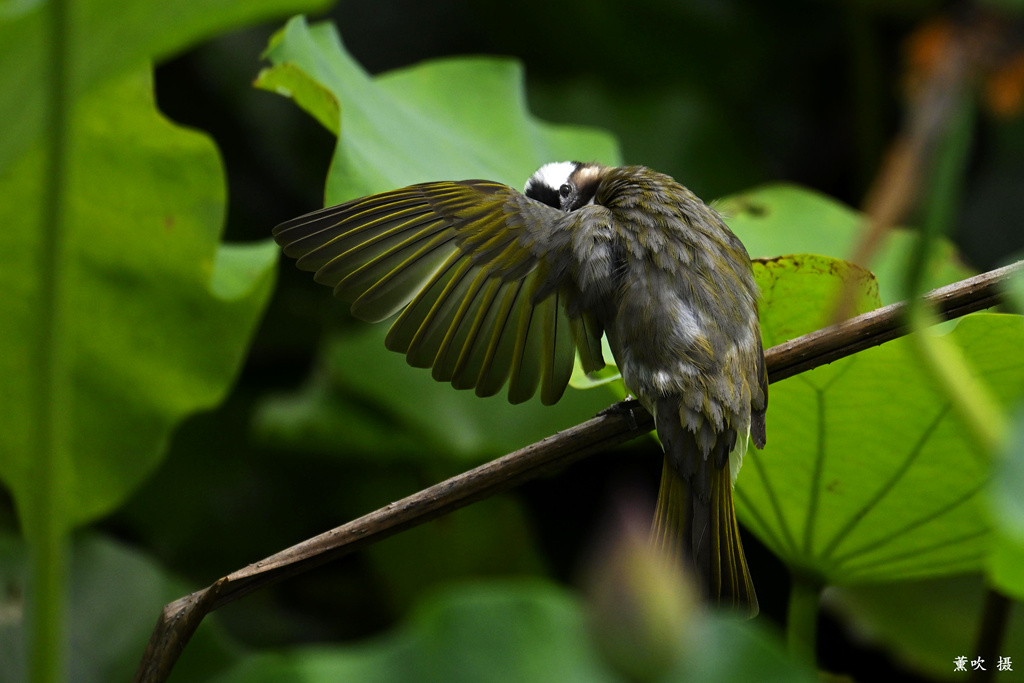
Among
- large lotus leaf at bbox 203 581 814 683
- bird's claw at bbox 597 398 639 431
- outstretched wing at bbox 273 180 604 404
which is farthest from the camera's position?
outstretched wing at bbox 273 180 604 404

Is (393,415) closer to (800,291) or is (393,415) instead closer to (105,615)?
(105,615)

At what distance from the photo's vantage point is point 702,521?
0.96 meters

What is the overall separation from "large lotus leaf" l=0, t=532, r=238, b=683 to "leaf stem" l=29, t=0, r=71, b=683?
60 centimetres

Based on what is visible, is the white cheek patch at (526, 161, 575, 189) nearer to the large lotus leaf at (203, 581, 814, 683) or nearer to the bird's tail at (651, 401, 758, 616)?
the bird's tail at (651, 401, 758, 616)

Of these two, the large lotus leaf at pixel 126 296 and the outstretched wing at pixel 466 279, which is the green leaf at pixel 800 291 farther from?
the large lotus leaf at pixel 126 296

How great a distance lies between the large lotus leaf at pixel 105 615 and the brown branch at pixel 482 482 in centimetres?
57

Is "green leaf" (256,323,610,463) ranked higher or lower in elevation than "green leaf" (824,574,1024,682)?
higher

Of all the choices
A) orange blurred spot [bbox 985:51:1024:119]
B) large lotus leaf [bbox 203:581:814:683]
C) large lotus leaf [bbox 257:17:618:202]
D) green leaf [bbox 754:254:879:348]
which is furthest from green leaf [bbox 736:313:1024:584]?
orange blurred spot [bbox 985:51:1024:119]

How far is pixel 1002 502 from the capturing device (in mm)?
436

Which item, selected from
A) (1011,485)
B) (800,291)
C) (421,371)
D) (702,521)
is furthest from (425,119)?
(1011,485)

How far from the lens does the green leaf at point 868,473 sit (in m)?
0.98

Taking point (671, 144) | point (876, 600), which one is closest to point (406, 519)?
point (876, 600)

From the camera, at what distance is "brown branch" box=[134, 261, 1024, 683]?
2.42 ft

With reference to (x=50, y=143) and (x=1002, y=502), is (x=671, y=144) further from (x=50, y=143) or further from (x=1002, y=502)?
(x=1002, y=502)
